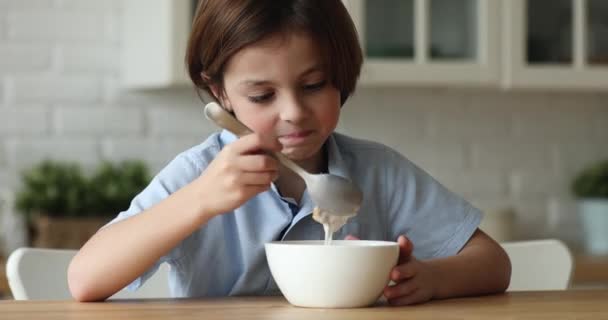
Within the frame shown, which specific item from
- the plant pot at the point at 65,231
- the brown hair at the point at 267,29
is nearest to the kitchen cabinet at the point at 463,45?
the plant pot at the point at 65,231

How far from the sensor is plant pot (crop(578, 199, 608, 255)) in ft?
10.1

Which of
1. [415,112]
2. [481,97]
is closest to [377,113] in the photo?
[415,112]

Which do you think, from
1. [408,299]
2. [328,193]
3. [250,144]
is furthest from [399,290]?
[250,144]

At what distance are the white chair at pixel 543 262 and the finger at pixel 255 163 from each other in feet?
2.03

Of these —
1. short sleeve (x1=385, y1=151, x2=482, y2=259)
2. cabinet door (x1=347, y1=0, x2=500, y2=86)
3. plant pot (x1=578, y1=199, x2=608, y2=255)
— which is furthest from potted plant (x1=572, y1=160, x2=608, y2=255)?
short sleeve (x1=385, y1=151, x2=482, y2=259)

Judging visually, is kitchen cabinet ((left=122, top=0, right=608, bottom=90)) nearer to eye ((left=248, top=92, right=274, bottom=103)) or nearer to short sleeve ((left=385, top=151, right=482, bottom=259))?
short sleeve ((left=385, top=151, right=482, bottom=259))

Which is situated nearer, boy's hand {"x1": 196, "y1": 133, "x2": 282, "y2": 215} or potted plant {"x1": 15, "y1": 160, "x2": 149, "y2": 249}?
boy's hand {"x1": 196, "y1": 133, "x2": 282, "y2": 215}

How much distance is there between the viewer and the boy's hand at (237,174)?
1.10 meters

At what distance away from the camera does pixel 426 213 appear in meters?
1.47

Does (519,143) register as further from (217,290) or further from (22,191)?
(217,290)

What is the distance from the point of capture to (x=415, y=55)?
9.43ft

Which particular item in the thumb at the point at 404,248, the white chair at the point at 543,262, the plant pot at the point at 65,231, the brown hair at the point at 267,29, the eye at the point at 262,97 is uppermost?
the brown hair at the point at 267,29

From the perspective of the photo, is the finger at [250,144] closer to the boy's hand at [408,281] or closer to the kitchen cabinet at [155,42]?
the boy's hand at [408,281]

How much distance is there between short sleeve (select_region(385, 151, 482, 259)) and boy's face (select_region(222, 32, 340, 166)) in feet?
0.66
